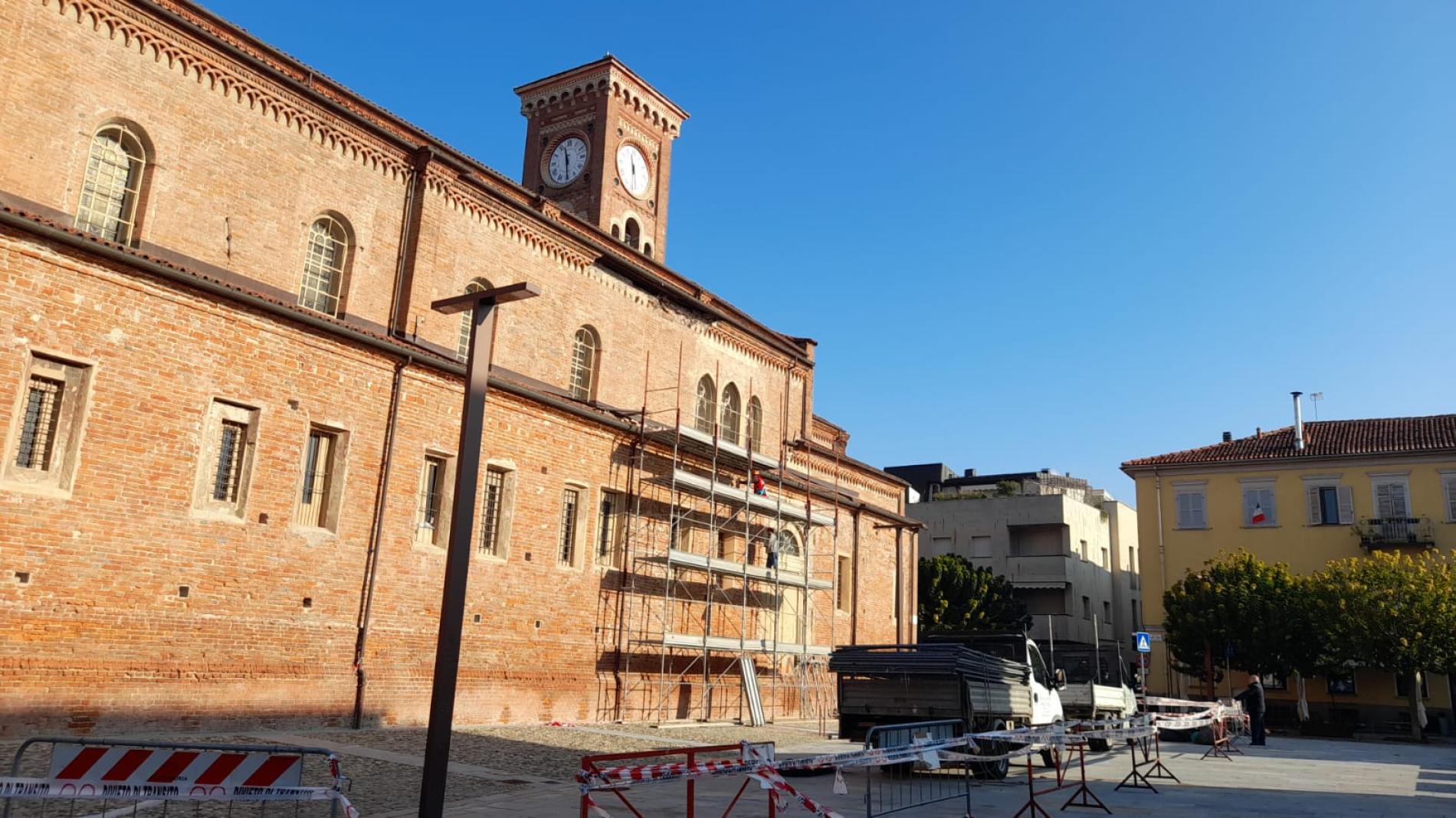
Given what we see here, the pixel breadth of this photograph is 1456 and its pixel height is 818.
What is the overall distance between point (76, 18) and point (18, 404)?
230 inches

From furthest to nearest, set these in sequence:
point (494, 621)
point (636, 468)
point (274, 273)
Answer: point (636, 468) → point (494, 621) → point (274, 273)

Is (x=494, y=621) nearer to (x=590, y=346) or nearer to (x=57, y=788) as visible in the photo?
(x=590, y=346)

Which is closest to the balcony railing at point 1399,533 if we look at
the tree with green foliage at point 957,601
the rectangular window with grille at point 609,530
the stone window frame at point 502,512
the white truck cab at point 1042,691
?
the tree with green foliage at point 957,601

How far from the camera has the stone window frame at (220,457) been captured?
45.3 ft

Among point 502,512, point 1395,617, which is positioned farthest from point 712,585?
point 1395,617

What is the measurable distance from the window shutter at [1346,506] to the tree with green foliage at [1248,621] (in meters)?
4.18

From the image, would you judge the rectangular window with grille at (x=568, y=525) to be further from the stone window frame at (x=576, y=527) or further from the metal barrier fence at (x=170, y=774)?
the metal barrier fence at (x=170, y=774)

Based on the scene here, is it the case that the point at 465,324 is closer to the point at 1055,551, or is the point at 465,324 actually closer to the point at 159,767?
the point at 159,767

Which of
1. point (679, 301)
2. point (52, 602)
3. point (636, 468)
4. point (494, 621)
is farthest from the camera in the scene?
point (679, 301)

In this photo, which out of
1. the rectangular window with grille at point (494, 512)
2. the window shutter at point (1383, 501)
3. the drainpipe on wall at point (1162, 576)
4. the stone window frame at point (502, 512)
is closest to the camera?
the stone window frame at point (502, 512)

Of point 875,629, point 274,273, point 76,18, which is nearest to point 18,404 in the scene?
point 274,273

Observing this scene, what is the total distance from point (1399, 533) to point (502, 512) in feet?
103

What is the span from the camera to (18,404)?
12070 millimetres

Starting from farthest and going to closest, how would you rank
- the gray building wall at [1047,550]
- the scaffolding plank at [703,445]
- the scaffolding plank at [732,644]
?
the gray building wall at [1047,550] < the scaffolding plank at [703,445] < the scaffolding plank at [732,644]
